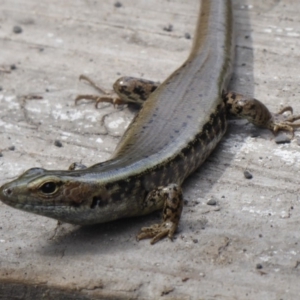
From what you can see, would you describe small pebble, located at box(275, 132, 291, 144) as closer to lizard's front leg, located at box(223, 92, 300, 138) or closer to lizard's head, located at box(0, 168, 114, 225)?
lizard's front leg, located at box(223, 92, 300, 138)

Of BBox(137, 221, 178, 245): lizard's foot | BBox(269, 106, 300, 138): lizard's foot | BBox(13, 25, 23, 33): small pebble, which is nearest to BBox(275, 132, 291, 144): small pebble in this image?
BBox(269, 106, 300, 138): lizard's foot

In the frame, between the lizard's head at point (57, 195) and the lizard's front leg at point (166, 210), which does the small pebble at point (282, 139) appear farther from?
the lizard's head at point (57, 195)

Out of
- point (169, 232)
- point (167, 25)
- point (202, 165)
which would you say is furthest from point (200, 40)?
point (169, 232)

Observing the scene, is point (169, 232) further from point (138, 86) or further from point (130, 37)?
point (130, 37)

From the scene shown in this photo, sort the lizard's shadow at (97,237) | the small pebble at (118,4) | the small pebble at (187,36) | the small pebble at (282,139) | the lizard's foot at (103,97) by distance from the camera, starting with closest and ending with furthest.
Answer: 1. the lizard's shadow at (97,237)
2. the small pebble at (282,139)
3. the lizard's foot at (103,97)
4. the small pebble at (187,36)
5. the small pebble at (118,4)

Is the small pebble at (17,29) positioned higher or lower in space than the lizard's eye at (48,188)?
lower

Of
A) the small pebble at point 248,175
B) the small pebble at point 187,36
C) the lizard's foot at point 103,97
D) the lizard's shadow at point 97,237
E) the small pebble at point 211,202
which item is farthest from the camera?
the small pebble at point 187,36

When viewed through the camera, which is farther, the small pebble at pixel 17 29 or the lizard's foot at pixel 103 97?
the small pebble at pixel 17 29

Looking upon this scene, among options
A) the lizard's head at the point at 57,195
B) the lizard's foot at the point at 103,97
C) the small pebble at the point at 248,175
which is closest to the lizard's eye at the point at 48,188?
the lizard's head at the point at 57,195

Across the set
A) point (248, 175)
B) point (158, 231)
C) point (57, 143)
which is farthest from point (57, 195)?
point (248, 175)
